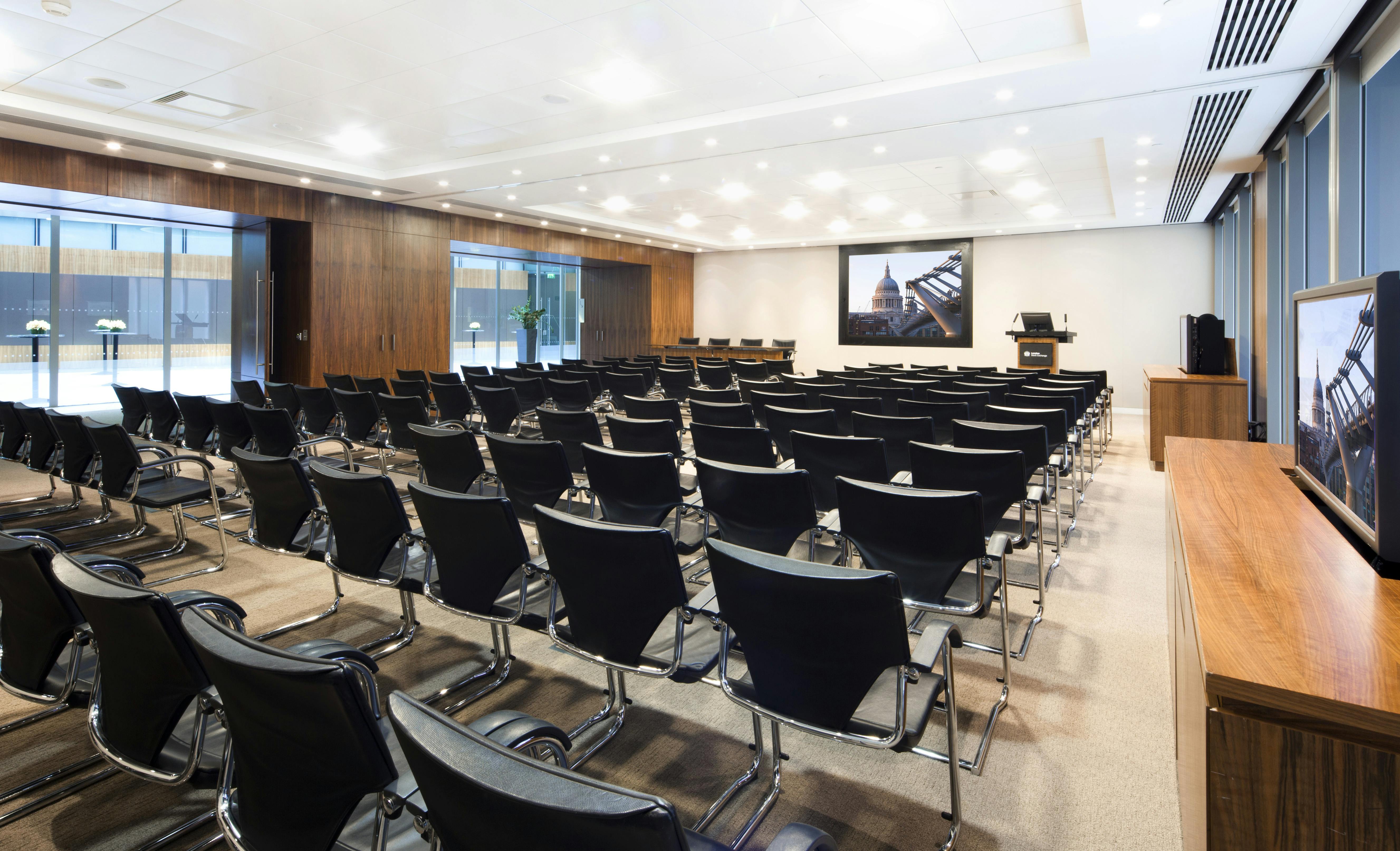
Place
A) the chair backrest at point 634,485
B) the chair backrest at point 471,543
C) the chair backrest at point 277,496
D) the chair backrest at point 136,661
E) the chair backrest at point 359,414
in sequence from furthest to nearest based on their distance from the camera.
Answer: the chair backrest at point 359,414
the chair backrest at point 634,485
the chair backrest at point 277,496
the chair backrest at point 471,543
the chair backrest at point 136,661

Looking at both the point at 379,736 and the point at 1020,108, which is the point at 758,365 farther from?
the point at 379,736

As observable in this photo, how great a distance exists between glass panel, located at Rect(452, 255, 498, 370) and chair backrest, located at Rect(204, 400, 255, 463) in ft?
33.4

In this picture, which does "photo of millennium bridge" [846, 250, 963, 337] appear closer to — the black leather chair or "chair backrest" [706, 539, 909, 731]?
the black leather chair

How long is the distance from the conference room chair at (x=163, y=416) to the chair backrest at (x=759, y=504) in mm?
5076

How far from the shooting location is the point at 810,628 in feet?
6.01

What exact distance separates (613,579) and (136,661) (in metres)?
1.17

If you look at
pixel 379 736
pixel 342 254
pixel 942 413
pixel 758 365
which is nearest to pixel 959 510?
pixel 379 736

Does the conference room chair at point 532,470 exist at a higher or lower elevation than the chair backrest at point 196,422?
lower

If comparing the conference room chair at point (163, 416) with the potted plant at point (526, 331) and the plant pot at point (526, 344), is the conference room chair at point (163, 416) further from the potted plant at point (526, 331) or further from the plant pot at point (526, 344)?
the potted plant at point (526, 331)

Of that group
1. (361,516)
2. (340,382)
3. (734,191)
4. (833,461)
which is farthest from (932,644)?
(734,191)

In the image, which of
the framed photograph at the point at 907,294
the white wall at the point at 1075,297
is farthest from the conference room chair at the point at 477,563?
the framed photograph at the point at 907,294

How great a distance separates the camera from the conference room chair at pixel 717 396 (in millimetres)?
7590

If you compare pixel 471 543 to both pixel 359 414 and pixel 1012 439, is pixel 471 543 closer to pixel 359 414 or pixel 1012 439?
pixel 1012 439

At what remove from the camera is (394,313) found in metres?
12.4
